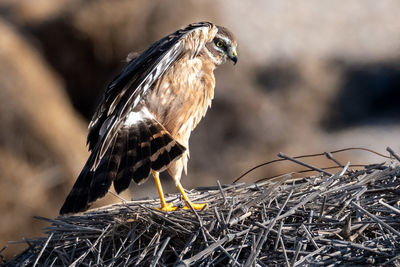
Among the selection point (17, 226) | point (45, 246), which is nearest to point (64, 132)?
point (17, 226)

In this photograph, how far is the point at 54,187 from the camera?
6.52 metres

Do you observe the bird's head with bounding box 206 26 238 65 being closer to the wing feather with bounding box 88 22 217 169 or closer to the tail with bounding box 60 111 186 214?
the wing feather with bounding box 88 22 217 169

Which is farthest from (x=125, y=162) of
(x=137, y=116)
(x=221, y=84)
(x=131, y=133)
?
(x=221, y=84)

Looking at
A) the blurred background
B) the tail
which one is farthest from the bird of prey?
the blurred background

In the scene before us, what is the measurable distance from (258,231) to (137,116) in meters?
1.10

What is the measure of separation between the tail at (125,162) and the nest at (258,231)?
12cm

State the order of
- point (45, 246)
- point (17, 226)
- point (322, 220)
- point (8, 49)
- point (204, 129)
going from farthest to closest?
point (204, 129) → point (8, 49) → point (17, 226) → point (45, 246) → point (322, 220)

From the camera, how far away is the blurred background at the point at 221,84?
6574mm

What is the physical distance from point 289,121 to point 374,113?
1.38m

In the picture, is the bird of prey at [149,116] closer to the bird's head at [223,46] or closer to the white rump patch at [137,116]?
the white rump patch at [137,116]

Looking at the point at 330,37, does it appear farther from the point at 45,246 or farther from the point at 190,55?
the point at 45,246

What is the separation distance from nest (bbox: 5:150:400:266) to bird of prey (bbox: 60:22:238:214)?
0.17 m

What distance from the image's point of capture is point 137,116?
10.7 feet

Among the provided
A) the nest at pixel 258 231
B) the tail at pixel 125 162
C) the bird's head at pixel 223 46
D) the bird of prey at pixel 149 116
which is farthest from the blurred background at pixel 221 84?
the nest at pixel 258 231
